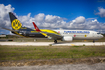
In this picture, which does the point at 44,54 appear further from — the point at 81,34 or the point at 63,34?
the point at 81,34

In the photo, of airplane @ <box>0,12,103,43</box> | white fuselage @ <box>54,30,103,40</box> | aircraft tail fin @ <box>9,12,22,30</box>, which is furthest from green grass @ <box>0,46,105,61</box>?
aircraft tail fin @ <box>9,12,22,30</box>

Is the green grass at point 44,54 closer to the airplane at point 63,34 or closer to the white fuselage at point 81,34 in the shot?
the airplane at point 63,34

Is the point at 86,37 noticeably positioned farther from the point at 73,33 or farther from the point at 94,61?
the point at 94,61

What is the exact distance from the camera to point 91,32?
20.8 m

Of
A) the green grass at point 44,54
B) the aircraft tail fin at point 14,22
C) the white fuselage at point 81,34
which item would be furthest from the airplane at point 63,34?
the green grass at point 44,54

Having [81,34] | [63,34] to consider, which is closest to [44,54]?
[63,34]

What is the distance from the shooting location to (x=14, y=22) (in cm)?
2175

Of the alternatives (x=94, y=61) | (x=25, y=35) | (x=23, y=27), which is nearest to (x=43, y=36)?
(x=25, y=35)

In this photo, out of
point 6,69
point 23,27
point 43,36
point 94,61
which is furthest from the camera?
point 23,27

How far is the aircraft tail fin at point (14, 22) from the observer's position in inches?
849

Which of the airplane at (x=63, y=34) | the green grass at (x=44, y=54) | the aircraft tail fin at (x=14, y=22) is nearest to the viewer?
the green grass at (x=44, y=54)

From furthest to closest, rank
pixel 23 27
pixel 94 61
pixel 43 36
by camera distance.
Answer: pixel 23 27 → pixel 43 36 → pixel 94 61

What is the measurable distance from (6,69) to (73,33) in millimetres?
18021

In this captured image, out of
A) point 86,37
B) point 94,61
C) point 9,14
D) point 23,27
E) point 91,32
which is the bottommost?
point 94,61
